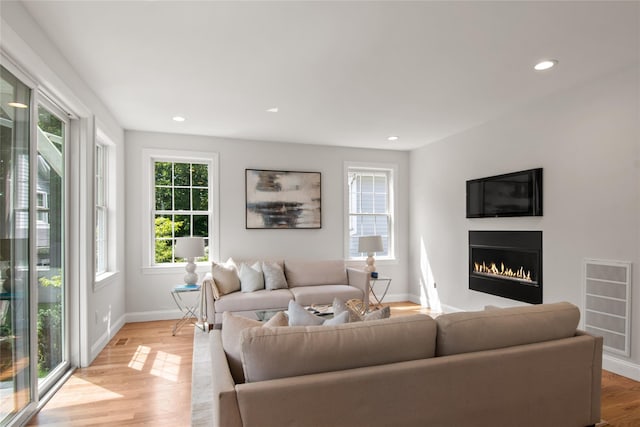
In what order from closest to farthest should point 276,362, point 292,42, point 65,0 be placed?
1. point 276,362
2. point 65,0
3. point 292,42

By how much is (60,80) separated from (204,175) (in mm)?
2673

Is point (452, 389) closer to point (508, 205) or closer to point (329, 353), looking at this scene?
point (329, 353)

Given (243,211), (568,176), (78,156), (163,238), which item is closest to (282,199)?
(243,211)

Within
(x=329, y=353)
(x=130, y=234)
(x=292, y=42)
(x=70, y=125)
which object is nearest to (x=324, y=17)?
(x=292, y=42)

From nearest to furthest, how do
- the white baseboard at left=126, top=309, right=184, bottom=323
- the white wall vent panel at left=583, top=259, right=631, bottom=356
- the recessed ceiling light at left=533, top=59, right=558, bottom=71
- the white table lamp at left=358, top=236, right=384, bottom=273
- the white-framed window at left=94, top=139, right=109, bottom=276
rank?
the recessed ceiling light at left=533, top=59, right=558, bottom=71, the white wall vent panel at left=583, top=259, right=631, bottom=356, the white-framed window at left=94, top=139, right=109, bottom=276, the white baseboard at left=126, top=309, right=184, bottom=323, the white table lamp at left=358, top=236, right=384, bottom=273

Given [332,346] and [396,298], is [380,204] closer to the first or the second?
[396,298]

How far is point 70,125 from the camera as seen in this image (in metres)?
3.26

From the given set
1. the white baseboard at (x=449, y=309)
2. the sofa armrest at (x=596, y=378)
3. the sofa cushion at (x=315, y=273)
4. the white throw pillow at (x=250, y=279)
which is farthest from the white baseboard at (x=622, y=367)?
the white throw pillow at (x=250, y=279)

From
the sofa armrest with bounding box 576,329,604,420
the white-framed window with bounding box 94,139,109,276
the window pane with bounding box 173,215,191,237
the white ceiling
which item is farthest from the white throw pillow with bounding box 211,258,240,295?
the sofa armrest with bounding box 576,329,604,420

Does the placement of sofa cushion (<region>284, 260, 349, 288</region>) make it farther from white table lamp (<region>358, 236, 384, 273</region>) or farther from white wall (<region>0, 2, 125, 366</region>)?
white wall (<region>0, 2, 125, 366</region>)

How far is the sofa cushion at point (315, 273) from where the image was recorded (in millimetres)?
5066

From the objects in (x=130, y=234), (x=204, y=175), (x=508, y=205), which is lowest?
(x=130, y=234)

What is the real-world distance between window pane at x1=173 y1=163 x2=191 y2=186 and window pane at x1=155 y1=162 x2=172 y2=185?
8 centimetres

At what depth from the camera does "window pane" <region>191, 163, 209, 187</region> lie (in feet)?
17.4
